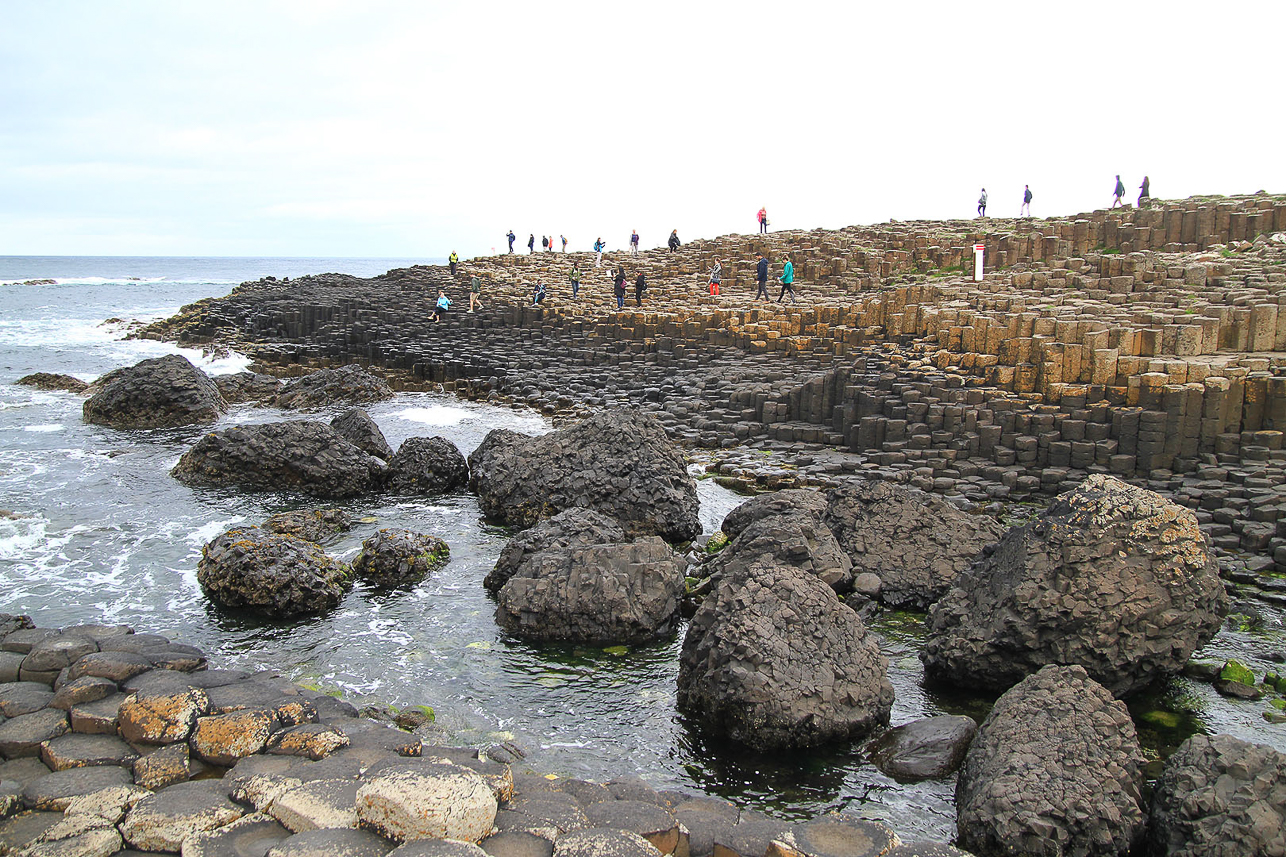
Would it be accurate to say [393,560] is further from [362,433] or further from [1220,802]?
[1220,802]

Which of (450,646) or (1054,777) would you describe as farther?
(450,646)

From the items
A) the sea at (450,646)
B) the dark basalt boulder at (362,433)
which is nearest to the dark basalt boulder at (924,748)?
the sea at (450,646)

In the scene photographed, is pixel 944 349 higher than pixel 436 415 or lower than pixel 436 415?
higher

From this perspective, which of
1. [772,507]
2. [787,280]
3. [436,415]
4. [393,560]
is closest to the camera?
[393,560]

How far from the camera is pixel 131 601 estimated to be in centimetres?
1033

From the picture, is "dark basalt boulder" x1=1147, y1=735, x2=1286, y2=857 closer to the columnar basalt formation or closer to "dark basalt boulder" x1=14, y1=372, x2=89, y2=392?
the columnar basalt formation

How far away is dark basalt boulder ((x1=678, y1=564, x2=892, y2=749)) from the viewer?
6.98 meters

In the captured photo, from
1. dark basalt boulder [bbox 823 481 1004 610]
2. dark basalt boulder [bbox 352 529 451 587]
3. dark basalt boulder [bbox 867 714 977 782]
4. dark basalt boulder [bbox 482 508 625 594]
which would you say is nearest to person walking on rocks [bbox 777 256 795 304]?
dark basalt boulder [bbox 823 481 1004 610]

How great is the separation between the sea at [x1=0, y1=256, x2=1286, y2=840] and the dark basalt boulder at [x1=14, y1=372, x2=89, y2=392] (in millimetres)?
9076

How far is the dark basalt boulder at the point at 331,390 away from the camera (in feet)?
76.3

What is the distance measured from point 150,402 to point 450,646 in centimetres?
1493

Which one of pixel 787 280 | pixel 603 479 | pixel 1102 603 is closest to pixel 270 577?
pixel 603 479

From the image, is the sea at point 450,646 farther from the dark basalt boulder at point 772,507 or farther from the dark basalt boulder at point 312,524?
the dark basalt boulder at point 772,507

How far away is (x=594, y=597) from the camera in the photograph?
917 cm
